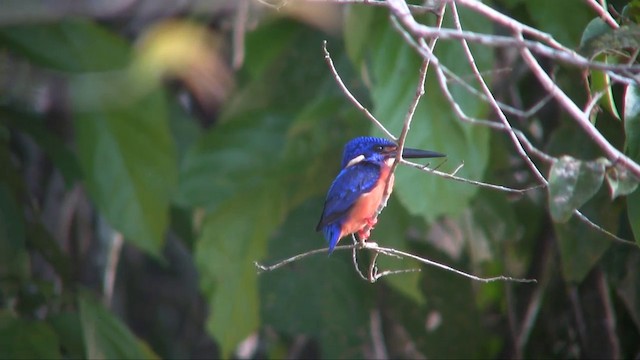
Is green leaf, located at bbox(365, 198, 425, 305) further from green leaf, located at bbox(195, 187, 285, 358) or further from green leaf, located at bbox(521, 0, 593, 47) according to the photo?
green leaf, located at bbox(521, 0, 593, 47)

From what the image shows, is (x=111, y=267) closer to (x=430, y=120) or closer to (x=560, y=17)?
(x=430, y=120)

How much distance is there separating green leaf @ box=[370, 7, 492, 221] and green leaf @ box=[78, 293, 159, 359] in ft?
4.31

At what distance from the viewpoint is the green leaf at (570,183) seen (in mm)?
2334

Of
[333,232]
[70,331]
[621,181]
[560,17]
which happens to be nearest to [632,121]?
[621,181]

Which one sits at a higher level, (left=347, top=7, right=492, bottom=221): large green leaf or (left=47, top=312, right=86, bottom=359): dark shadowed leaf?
(left=347, top=7, right=492, bottom=221): large green leaf

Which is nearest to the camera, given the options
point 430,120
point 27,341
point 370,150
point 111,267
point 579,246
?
point 370,150

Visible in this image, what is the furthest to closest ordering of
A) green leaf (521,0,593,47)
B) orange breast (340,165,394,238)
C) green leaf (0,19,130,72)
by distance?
green leaf (0,19,130,72)
green leaf (521,0,593,47)
orange breast (340,165,394,238)

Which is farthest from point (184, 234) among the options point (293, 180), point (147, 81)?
point (293, 180)

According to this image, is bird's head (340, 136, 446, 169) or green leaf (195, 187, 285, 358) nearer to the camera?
bird's head (340, 136, 446, 169)

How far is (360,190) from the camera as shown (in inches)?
122

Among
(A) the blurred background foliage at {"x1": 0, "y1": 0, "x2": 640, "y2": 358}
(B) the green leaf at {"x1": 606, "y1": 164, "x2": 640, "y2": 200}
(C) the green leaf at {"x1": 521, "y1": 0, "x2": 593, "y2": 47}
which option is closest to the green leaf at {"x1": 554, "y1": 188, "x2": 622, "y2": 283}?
(A) the blurred background foliage at {"x1": 0, "y1": 0, "x2": 640, "y2": 358}

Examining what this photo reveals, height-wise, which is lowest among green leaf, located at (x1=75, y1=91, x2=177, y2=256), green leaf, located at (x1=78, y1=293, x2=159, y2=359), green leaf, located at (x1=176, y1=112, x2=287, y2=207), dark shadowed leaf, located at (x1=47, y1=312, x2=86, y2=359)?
dark shadowed leaf, located at (x1=47, y1=312, x2=86, y2=359)

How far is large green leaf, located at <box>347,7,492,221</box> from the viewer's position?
3496 millimetres

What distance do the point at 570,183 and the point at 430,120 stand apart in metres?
1.26
